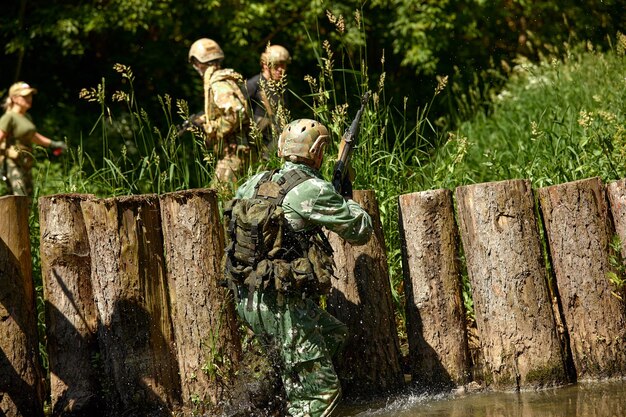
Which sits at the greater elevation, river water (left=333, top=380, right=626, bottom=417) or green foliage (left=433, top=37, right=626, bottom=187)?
green foliage (left=433, top=37, right=626, bottom=187)

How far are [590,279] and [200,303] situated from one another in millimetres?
2285

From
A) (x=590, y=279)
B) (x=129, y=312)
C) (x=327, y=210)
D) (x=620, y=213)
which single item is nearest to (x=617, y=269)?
(x=590, y=279)

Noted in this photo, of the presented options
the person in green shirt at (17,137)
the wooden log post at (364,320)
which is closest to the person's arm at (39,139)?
the person in green shirt at (17,137)

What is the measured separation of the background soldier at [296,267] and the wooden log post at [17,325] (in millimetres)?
1280

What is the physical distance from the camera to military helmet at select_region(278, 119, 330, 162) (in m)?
5.61

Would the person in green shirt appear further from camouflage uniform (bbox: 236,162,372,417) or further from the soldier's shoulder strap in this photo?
camouflage uniform (bbox: 236,162,372,417)

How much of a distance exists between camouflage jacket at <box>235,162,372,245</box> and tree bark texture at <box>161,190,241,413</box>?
734mm

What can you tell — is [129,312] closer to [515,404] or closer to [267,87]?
[515,404]

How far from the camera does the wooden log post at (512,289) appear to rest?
19.7ft

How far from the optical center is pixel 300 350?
17.9ft

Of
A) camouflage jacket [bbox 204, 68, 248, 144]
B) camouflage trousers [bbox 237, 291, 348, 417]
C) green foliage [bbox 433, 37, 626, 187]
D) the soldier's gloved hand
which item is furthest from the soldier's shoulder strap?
the soldier's gloved hand

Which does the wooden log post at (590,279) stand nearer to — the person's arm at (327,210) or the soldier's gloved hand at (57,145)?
the person's arm at (327,210)

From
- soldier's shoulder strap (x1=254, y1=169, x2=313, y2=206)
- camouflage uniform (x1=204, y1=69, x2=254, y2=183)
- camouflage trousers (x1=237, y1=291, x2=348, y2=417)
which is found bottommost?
camouflage trousers (x1=237, y1=291, x2=348, y2=417)

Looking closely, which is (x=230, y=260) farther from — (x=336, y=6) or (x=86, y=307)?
(x=336, y=6)
